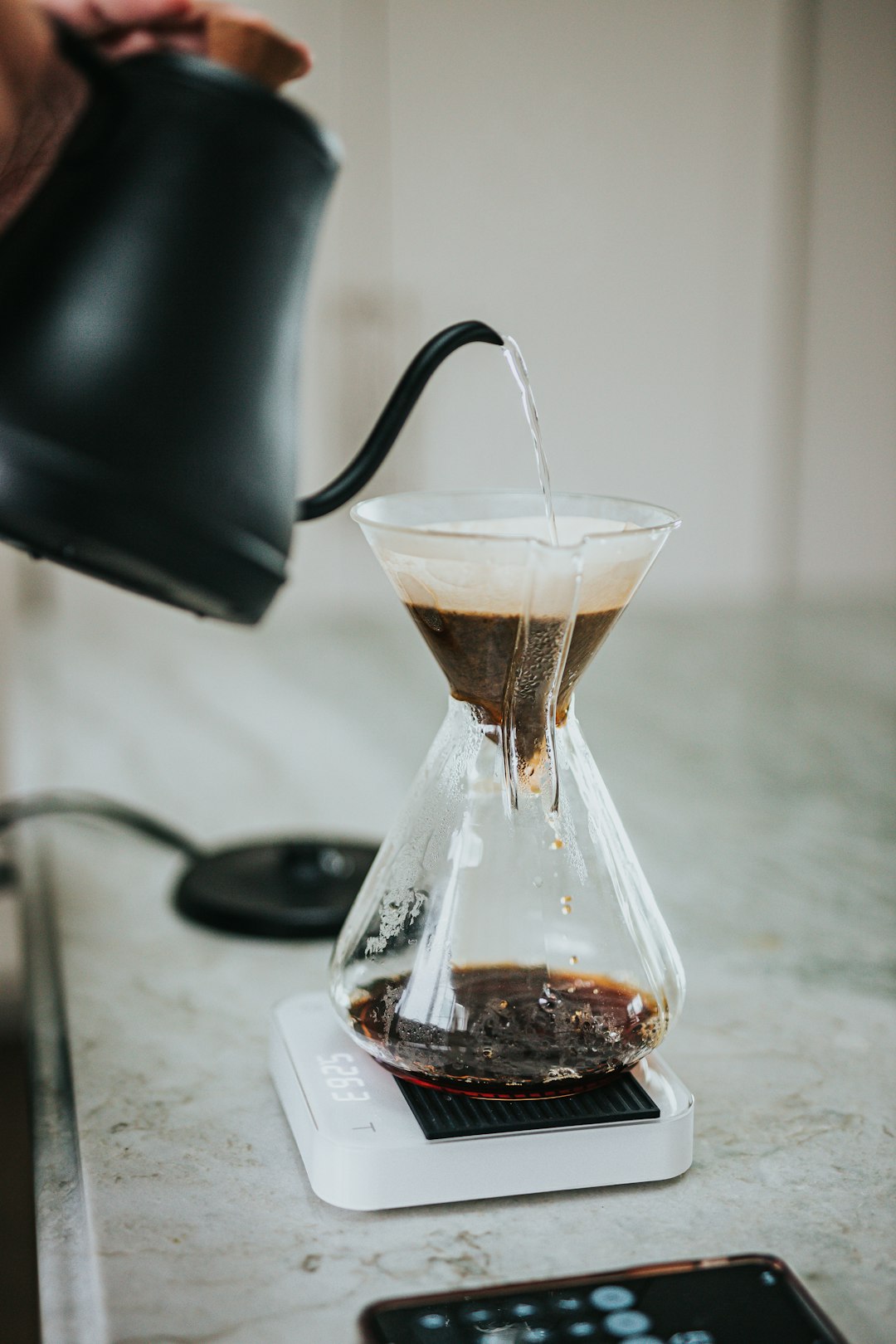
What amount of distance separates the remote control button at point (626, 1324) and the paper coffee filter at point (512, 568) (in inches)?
8.1

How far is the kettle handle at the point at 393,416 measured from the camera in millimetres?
448

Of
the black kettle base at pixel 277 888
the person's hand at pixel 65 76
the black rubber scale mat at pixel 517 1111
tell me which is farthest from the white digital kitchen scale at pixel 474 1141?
the person's hand at pixel 65 76

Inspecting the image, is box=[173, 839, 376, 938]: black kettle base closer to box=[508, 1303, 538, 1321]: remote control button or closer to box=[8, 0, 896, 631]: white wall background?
box=[508, 1303, 538, 1321]: remote control button

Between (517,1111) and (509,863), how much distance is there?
0.08 metres

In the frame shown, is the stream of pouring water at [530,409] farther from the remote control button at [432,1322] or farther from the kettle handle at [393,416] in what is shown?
the remote control button at [432,1322]

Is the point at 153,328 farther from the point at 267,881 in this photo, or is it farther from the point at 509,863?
the point at 267,881

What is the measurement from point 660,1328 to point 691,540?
2.20 m

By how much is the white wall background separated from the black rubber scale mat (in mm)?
1765

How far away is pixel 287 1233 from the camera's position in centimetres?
40

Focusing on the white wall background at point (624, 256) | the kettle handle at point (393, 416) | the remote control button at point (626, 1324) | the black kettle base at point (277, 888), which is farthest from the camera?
the white wall background at point (624, 256)

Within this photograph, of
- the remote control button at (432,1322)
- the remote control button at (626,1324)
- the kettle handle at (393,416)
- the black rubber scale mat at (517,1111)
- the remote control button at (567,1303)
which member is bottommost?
the remote control button at (432,1322)

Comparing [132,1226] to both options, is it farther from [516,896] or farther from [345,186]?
[345,186]

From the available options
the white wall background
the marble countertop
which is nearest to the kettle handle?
the marble countertop

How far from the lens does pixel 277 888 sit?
0.70 m
